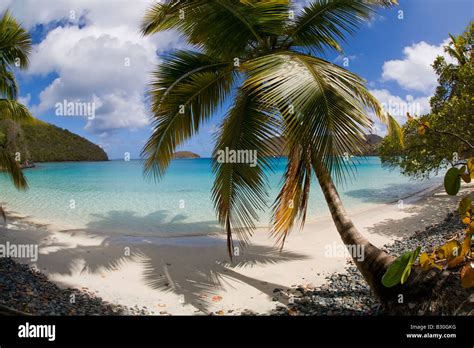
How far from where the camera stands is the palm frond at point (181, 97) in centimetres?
466

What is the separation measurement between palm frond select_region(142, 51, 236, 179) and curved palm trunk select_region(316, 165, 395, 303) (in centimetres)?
202

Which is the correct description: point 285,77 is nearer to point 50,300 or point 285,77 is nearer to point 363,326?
point 363,326

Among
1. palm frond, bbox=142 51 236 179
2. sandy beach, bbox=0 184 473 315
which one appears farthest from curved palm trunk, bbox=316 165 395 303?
palm frond, bbox=142 51 236 179

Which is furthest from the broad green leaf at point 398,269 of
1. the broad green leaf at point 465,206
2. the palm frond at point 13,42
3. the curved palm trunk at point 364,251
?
the palm frond at point 13,42

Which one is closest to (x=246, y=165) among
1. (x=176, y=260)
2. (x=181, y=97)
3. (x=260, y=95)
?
(x=260, y=95)

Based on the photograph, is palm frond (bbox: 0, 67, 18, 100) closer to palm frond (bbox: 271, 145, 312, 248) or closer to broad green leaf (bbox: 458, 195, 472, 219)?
palm frond (bbox: 271, 145, 312, 248)

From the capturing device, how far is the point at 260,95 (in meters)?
4.16

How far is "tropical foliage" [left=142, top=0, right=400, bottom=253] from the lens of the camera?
306cm

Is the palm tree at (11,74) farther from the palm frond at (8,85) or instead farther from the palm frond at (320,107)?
the palm frond at (320,107)

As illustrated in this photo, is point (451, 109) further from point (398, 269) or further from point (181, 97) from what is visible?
point (398, 269)

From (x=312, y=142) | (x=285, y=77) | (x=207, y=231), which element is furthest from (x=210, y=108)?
(x=207, y=231)

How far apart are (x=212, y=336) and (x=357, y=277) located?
12.9ft

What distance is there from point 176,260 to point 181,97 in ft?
12.6

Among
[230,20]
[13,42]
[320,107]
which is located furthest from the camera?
[13,42]
